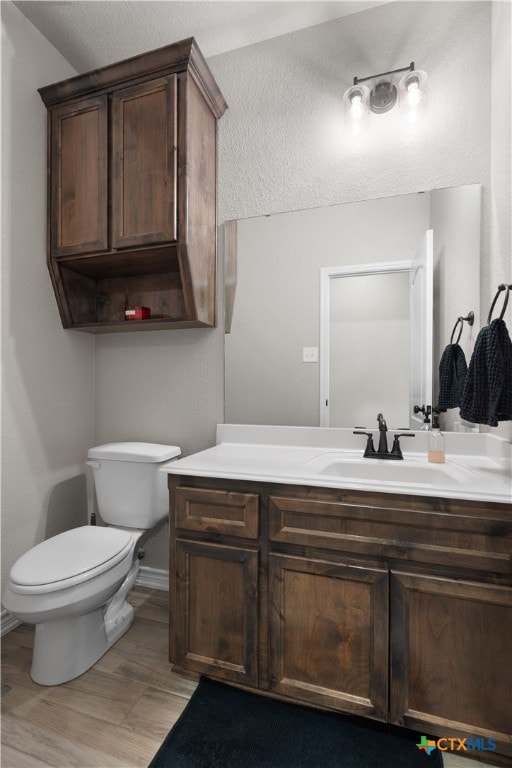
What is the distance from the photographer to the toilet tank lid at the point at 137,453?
1.86 meters

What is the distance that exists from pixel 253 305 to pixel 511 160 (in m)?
1.19

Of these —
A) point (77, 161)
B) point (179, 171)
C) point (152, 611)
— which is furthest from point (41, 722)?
point (77, 161)

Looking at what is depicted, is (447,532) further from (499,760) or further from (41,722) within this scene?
(41,722)

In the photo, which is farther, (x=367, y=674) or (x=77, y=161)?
(x=77, y=161)

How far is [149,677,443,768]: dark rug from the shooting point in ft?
3.83

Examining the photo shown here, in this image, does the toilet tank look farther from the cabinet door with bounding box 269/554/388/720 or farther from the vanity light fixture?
the vanity light fixture

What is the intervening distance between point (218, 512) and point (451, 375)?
1.13m

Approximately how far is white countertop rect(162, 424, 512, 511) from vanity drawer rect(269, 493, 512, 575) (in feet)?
0.20

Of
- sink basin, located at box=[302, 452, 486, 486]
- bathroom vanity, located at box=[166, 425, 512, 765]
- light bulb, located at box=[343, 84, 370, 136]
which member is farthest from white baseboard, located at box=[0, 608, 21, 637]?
light bulb, located at box=[343, 84, 370, 136]

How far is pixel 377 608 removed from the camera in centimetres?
120

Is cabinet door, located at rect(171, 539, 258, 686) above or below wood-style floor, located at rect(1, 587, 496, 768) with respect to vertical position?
above

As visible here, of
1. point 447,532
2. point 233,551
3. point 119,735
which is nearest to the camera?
point 447,532

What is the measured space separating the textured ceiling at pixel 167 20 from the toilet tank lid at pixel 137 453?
210 cm

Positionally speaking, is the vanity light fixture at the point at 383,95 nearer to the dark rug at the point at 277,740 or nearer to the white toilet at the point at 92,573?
the white toilet at the point at 92,573
